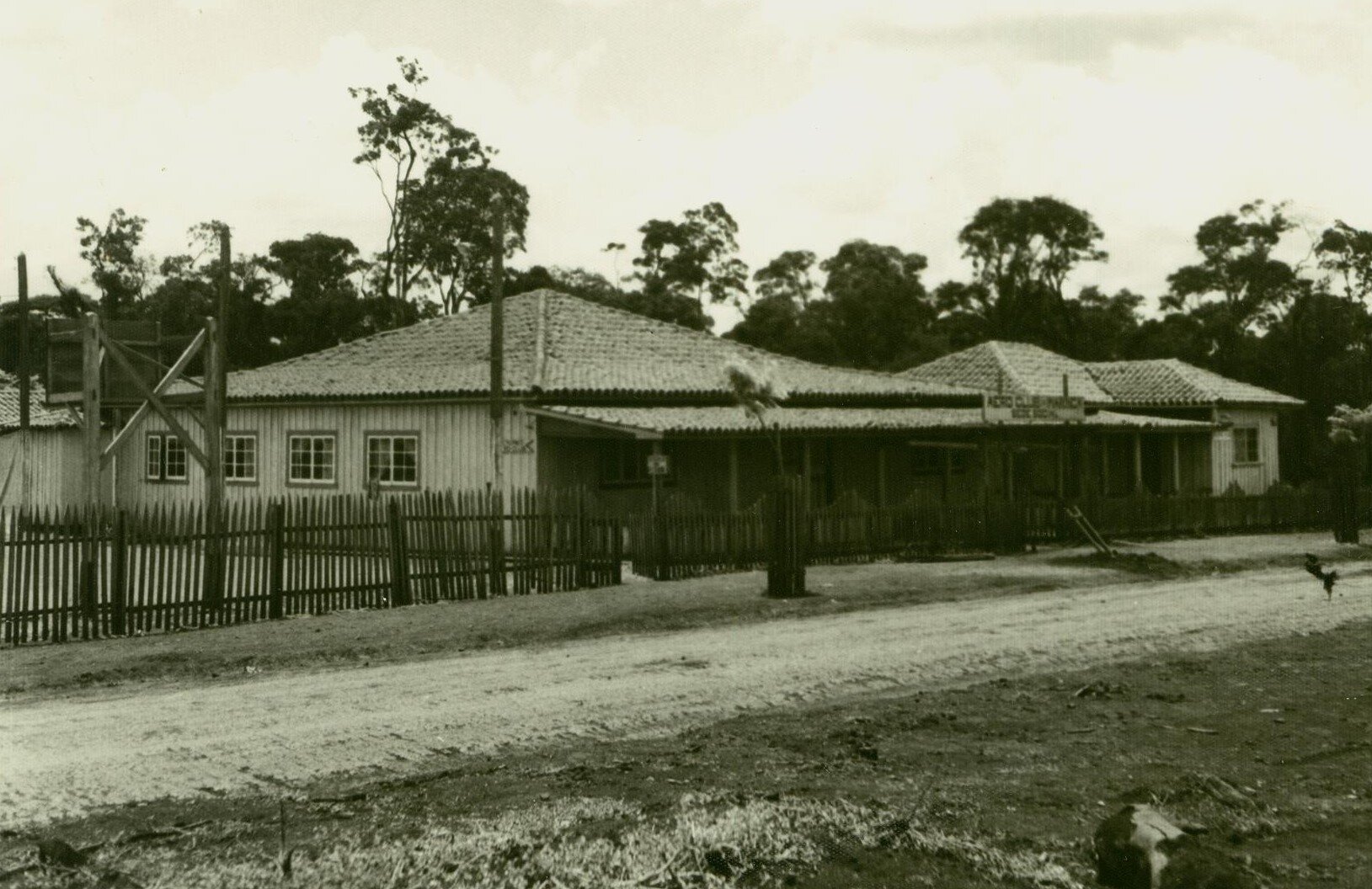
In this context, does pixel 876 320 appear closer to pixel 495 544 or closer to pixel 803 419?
pixel 803 419

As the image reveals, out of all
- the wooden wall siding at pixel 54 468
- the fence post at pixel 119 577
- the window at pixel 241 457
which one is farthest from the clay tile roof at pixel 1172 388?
the fence post at pixel 119 577

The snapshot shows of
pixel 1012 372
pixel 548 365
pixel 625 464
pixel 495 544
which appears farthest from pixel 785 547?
pixel 1012 372

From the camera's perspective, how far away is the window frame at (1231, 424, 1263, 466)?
126 feet

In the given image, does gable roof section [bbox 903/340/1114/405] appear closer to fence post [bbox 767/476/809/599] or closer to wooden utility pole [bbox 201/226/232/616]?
fence post [bbox 767/476/809/599]

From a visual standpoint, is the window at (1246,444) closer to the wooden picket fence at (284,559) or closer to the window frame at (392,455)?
the window frame at (392,455)

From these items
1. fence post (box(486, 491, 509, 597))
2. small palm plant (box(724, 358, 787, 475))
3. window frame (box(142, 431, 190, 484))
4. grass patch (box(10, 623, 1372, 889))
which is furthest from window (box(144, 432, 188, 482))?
grass patch (box(10, 623, 1372, 889))

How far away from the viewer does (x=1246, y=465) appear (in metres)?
38.5

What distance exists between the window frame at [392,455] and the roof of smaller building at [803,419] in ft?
9.97

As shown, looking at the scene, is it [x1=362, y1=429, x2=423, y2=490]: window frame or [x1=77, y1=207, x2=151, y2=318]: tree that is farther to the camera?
[x1=77, y1=207, x2=151, y2=318]: tree

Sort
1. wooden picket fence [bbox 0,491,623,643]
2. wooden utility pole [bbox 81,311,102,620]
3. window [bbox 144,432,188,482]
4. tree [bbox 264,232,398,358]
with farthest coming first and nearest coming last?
tree [bbox 264,232,398,358]
window [bbox 144,432,188,482]
wooden utility pole [bbox 81,311,102,620]
wooden picket fence [bbox 0,491,623,643]

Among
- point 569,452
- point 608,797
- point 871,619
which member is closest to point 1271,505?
point 569,452

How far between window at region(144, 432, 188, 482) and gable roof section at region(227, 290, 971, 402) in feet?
5.75

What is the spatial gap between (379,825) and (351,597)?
32.8 ft

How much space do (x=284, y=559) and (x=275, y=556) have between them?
1.12ft
